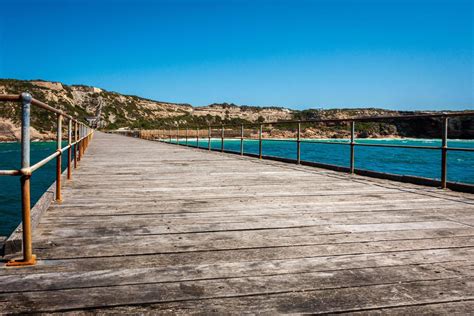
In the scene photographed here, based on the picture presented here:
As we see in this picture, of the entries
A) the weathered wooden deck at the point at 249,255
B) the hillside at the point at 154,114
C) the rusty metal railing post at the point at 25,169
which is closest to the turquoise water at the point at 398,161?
the weathered wooden deck at the point at 249,255

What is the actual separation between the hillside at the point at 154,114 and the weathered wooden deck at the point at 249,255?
89267mm

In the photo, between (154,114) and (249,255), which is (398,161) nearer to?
(249,255)

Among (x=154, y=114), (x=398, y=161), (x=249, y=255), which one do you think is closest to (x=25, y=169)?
(x=249, y=255)

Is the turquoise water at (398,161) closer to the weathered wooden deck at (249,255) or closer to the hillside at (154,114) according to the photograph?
the weathered wooden deck at (249,255)

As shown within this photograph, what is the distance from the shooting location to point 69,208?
3713 mm

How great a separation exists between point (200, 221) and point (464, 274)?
6.29ft

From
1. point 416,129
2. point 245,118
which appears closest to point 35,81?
point 245,118

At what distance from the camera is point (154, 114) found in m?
129

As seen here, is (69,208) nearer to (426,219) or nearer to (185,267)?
(185,267)

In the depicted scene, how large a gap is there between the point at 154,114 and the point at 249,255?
130 m

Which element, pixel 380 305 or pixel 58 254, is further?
pixel 58 254

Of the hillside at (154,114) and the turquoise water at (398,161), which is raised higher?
the hillside at (154,114)

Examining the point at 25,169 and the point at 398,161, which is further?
the point at 398,161

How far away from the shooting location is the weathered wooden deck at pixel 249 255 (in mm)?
1805
